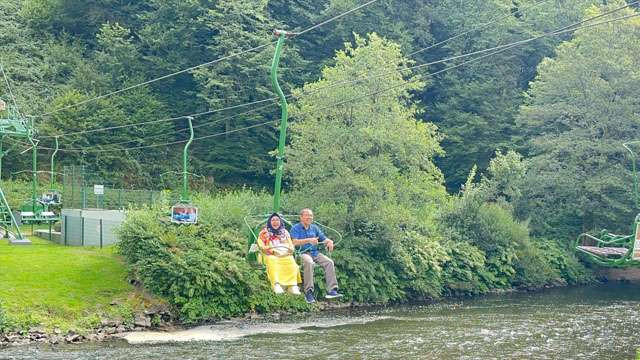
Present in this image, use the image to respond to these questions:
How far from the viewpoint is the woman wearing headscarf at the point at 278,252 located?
19.0m

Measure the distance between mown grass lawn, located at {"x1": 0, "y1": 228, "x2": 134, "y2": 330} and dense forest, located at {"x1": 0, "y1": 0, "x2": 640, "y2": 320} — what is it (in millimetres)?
10364

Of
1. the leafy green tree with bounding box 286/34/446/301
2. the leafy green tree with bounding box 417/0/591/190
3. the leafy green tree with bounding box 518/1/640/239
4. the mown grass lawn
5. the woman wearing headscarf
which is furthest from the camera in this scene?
the leafy green tree with bounding box 417/0/591/190

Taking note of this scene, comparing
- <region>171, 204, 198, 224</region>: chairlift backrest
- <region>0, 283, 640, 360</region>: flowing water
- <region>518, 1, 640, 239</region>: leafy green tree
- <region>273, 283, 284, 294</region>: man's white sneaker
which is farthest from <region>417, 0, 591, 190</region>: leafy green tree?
<region>273, 283, 284, 294</region>: man's white sneaker

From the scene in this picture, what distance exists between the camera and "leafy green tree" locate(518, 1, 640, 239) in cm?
5316

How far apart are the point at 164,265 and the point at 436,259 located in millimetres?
15498

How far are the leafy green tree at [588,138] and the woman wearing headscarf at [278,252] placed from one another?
37.3 meters

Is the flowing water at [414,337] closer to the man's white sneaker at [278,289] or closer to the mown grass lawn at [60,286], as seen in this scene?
the mown grass lawn at [60,286]

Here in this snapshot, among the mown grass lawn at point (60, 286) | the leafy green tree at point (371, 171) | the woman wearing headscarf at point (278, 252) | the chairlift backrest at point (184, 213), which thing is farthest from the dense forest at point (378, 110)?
the woman wearing headscarf at point (278, 252)

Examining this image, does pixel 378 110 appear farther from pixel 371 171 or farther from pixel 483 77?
pixel 483 77

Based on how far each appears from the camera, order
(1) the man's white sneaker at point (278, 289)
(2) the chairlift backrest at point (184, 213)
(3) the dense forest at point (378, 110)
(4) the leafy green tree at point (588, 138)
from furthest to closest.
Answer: (4) the leafy green tree at point (588, 138)
(3) the dense forest at point (378, 110)
(2) the chairlift backrest at point (184, 213)
(1) the man's white sneaker at point (278, 289)

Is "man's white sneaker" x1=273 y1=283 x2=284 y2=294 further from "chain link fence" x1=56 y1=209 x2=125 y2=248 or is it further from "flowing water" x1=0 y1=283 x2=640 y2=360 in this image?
"chain link fence" x1=56 y1=209 x2=125 y2=248

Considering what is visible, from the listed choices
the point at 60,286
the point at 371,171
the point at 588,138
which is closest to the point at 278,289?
the point at 60,286

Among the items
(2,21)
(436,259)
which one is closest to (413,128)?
(436,259)

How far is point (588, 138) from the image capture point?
54062mm
